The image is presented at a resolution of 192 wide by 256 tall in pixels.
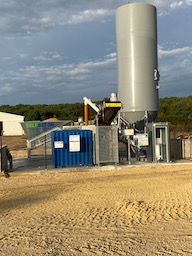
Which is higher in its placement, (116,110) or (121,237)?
(116,110)

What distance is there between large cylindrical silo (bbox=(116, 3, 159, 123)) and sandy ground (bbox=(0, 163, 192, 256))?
7078 millimetres

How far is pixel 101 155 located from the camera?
21047mm

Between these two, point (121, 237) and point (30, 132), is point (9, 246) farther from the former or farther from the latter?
point (30, 132)

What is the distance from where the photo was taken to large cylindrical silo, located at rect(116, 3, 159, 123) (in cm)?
2378

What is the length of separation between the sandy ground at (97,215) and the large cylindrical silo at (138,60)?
708cm

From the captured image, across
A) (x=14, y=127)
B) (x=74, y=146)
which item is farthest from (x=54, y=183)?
(x=14, y=127)

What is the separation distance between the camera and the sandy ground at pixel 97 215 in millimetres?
7113

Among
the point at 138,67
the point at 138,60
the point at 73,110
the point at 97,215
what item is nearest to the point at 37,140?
the point at 138,67

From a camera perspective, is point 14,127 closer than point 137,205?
No

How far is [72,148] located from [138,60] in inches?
280

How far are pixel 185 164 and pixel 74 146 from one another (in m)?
6.07

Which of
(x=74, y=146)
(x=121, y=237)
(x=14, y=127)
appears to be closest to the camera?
(x=121, y=237)

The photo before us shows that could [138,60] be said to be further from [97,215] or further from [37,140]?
[97,215]

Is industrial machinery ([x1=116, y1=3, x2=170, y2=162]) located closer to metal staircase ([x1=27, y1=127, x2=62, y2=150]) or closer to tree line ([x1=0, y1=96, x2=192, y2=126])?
metal staircase ([x1=27, y1=127, x2=62, y2=150])
